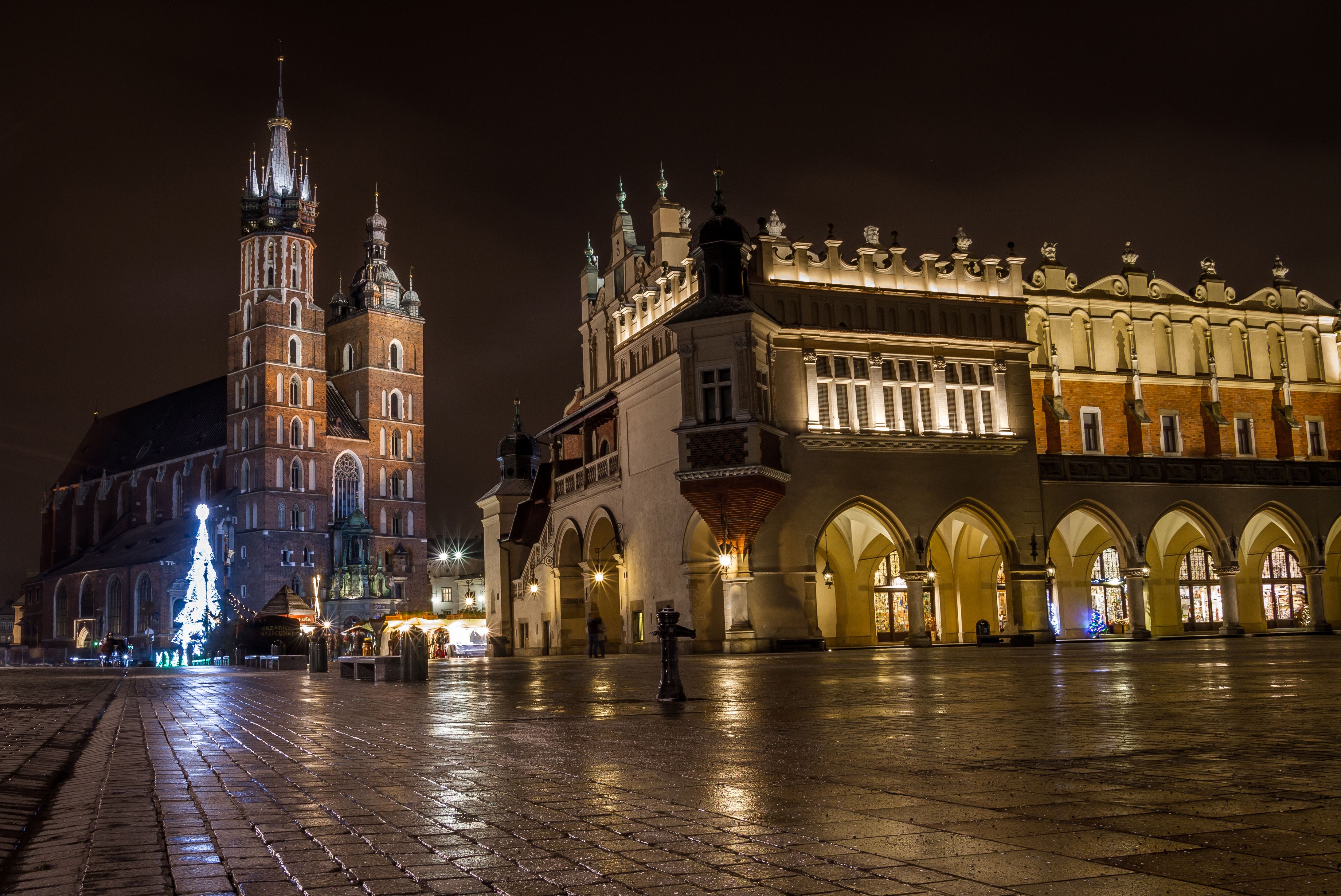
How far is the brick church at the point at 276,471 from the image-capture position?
9925 centimetres

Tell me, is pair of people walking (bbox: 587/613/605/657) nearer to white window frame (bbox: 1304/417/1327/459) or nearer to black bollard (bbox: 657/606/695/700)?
white window frame (bbox: 1304/417/1327/459)

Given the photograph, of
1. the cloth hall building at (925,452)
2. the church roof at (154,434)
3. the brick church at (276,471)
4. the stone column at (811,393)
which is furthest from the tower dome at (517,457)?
the church roof at (154,434)

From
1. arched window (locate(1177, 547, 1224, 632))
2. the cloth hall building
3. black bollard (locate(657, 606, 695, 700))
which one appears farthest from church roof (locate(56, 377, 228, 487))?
black bollard (locate(657, 606, 695, 700))

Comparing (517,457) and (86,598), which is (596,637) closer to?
(517,457)

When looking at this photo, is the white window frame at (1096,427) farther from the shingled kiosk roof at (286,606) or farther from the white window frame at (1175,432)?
the shingled kiosk roof at (286,606)

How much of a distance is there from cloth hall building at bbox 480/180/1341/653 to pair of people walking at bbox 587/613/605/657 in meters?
0.85

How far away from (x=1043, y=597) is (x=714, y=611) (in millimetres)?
11144

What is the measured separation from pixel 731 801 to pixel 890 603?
1566 inches

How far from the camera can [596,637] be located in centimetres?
4219

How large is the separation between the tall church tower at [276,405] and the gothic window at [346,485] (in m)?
1.75

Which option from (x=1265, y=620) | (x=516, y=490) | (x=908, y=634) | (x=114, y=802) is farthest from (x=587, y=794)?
(x=516, y=490)

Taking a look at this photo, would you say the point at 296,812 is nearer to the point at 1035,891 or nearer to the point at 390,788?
the point at 390,788

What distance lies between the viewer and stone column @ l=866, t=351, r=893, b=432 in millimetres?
39750

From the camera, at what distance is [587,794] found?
5668 millimetres
